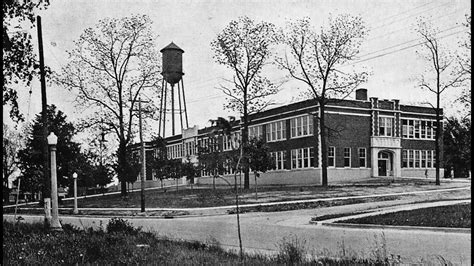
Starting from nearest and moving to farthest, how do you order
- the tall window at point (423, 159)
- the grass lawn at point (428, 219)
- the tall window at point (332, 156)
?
the grass lawn at point (428, 219), the tall window at point (332, 156), the tall window at point (423, 159)

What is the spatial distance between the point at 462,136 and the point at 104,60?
31772 mm

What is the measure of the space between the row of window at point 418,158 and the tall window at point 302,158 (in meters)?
9.69

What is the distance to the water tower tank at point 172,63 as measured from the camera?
40.5 m

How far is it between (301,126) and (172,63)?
14260mm

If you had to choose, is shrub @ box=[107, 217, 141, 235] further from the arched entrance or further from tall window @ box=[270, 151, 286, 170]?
the arched entrance

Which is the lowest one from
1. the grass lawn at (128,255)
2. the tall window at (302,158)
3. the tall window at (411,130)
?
the grass lawn at (128,255)

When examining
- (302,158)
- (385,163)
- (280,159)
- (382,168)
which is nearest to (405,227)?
(302,158)

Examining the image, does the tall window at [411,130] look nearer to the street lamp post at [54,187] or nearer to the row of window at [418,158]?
the row of window at [418,158]

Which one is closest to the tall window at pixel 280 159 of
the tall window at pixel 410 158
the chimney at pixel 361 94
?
the chimney at pixel 361 94

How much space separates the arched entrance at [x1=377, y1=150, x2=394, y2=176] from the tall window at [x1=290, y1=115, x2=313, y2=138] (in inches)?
284

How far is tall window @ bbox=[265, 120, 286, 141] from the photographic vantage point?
2080 inches

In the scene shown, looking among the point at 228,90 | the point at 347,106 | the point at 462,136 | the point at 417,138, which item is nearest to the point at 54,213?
the point at 462,136

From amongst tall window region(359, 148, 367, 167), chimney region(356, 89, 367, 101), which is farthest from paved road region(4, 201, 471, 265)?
chimney region(356, 89, 367, 101)

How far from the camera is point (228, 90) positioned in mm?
45219
